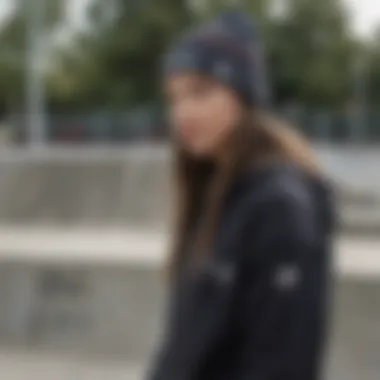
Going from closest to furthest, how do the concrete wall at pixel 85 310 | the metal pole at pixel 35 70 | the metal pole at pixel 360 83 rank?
the concrete wall at pixel 85 310 → the metal pole at pixel 35 70 → the metal pole at pixel 360 83

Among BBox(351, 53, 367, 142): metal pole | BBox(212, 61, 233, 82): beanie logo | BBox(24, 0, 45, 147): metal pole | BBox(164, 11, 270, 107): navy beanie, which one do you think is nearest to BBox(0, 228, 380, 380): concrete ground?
BBox(164, 11, 270, 107): navy beanie

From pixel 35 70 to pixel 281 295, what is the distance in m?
52.0

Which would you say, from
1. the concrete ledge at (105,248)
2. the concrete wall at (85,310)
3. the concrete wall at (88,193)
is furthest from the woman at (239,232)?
the concrete wall at (88,193)

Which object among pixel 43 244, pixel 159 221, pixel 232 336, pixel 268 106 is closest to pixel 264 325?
pixel 232 336

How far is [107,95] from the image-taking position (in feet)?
201

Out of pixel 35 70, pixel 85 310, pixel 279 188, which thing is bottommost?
pixel 85 310

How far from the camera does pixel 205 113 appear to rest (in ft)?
6.53

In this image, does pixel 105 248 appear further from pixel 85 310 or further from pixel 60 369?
pixel 60 369

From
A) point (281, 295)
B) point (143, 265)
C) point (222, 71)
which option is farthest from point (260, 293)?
point (143, 265)

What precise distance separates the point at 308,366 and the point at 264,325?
0.10 metres

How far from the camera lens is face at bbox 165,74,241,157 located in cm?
199

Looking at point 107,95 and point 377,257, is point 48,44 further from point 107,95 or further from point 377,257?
point 377,257

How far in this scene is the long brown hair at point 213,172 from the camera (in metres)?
1.95

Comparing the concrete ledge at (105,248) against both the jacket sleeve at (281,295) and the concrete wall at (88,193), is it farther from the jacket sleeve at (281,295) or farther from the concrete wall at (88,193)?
the jacket sleeve at (281,295)
